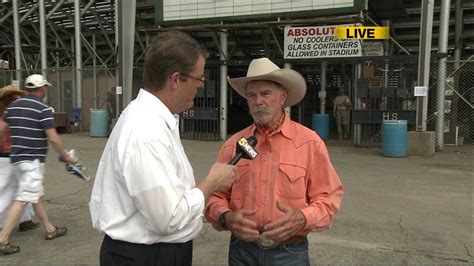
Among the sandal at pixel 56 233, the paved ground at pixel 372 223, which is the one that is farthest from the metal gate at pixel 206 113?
the sandal at pixel 56 233

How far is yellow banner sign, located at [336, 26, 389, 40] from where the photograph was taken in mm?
12820

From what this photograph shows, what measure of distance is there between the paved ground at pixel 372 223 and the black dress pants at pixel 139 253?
250 centimetres

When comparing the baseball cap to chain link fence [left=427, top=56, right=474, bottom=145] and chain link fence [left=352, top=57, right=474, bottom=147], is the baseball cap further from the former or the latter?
chain link fence [left=427, top=56, right=474, bottom=145]

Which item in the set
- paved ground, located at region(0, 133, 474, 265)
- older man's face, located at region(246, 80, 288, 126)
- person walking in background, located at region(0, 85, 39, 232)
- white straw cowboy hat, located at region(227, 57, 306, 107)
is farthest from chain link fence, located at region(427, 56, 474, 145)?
older man's face, located at region(246, 80, 288, 126)

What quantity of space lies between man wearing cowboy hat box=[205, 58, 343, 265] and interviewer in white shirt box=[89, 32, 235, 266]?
32 centimetres

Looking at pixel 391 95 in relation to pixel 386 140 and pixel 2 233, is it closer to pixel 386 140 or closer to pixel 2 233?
pixel 386 140

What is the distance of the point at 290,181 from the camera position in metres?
2.34

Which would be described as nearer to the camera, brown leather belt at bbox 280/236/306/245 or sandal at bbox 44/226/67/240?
brown leather belt at bbox 280/236/306/245

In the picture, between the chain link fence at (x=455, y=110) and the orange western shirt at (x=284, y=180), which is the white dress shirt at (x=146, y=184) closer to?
the orange western shirt at (x=284, y=180)

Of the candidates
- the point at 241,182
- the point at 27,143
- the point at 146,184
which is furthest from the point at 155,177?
the point at 27,143

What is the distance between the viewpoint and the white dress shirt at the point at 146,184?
1767mm

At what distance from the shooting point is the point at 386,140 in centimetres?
1162

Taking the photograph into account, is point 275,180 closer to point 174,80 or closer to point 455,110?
point 174,80

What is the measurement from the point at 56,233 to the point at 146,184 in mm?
3890
